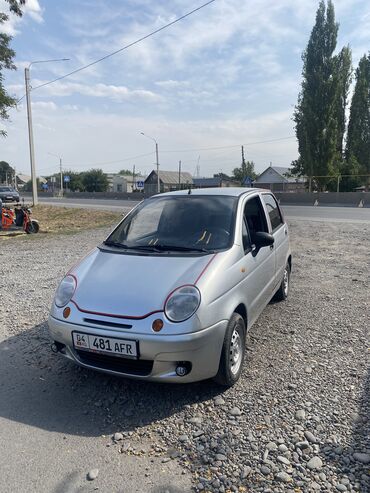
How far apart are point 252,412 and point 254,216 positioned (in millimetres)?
2219

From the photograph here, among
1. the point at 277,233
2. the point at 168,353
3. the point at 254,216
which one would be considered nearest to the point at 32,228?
the point at 277,233

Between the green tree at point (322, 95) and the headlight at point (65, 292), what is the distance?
131 feet

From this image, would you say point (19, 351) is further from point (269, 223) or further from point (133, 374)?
point (269, 223)

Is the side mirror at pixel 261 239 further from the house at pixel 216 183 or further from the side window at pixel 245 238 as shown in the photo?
the house at pixel 216 183

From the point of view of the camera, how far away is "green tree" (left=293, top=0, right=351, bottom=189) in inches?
1559

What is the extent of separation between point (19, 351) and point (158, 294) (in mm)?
2024

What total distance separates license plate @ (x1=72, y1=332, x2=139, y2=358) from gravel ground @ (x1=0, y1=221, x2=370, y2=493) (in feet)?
1.66

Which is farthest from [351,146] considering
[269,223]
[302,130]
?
[269,223]

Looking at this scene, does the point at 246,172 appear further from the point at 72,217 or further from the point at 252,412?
the point at 252,412

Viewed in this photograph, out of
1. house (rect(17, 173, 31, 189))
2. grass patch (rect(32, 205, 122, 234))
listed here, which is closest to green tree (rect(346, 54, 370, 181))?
grass patch (rect(32, 205, 122, 234))

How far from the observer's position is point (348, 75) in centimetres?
4319

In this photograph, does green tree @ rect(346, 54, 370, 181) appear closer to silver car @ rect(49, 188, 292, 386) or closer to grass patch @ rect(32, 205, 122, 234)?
grass patch @ rect(32, 205, 122, 234)

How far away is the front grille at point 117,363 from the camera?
9.40 feet

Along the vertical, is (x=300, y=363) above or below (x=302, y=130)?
below
